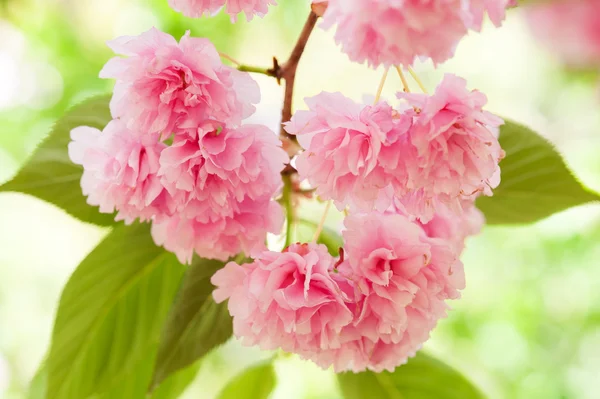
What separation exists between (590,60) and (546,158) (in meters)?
0.79

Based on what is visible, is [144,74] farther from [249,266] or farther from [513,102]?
[513,102]

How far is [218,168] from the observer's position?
0.96 ft

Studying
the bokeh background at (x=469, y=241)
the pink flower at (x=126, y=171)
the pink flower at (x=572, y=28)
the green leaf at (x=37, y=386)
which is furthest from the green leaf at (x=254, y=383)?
the pink flower at (x=572, y=28)

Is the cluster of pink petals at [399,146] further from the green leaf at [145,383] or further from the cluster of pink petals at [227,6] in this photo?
the green leaf at [145,383]

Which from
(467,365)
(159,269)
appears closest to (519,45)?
(467,365)

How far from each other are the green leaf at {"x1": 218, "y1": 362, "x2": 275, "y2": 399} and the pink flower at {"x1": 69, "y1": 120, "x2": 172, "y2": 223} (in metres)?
0.26

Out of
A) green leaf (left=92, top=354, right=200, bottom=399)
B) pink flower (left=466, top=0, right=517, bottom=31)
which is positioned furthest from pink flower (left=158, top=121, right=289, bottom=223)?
green leaf (left=92, top=354, right=200, bottom=399)

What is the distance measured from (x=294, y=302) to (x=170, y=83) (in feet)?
A: 0.39

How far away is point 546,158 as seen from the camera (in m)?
0.41

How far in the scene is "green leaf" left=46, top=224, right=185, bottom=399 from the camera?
43cm

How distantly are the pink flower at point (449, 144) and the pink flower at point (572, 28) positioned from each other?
0.91 m

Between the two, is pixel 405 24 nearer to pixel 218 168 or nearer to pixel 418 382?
pixel 218 168

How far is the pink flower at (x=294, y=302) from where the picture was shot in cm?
29

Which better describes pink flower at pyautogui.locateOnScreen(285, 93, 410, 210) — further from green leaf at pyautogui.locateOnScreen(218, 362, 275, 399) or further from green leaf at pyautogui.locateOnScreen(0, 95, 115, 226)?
green leaf at pyautogui.locateOnScreen(218, 362, 275, 399)
